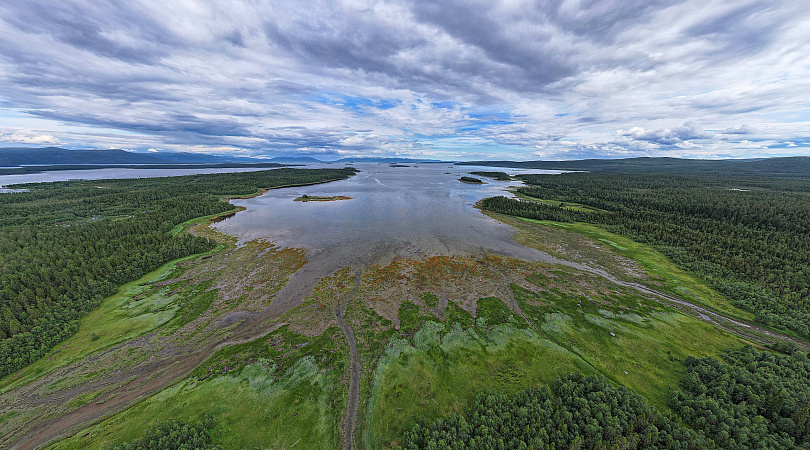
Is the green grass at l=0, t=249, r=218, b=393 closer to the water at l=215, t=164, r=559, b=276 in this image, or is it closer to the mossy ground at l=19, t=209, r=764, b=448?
the mossy ground at l=19, t=209, r=764, b=448

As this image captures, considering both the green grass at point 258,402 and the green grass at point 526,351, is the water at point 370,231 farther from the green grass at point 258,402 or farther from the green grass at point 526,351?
the green grass at point 526,351

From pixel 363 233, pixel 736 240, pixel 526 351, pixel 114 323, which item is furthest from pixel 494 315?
pixel 736 240

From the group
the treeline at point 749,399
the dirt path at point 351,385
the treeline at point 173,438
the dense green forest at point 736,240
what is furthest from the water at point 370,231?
the treeline at point 749,399

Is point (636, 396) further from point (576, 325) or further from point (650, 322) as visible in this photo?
point (650, 322)

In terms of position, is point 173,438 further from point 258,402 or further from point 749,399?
point 749,399

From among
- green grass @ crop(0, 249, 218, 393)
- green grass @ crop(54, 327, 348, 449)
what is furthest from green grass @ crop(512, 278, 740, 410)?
green grass @ crop(0, 249, 218, 393)
